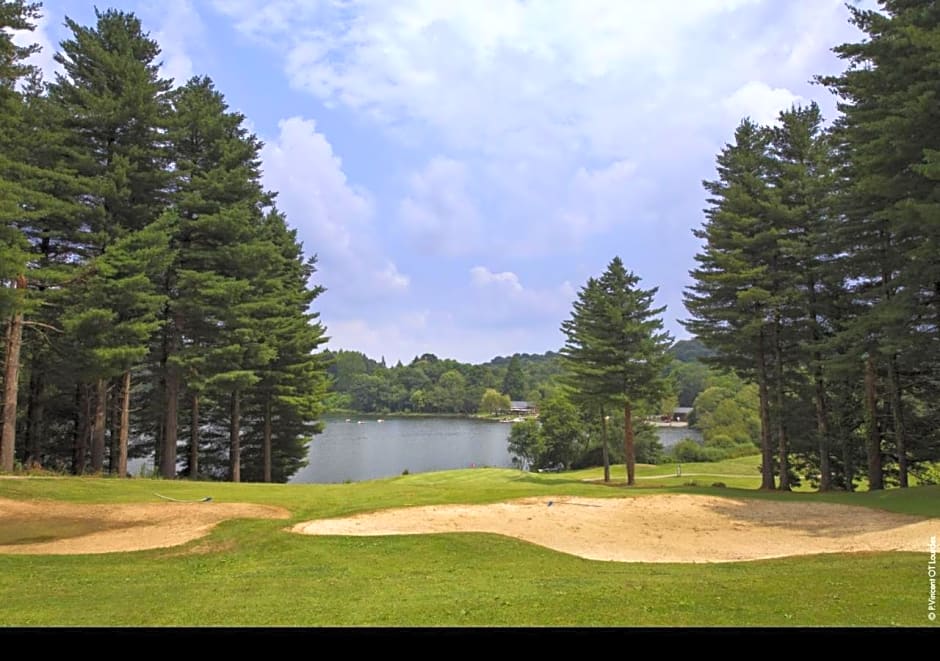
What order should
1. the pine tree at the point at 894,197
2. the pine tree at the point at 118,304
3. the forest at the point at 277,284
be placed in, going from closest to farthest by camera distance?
the pine tree at the point at 894,197, the forest at the point at 277,284, the pine tree at the point at 118,304

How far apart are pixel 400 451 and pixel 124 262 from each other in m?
51.6

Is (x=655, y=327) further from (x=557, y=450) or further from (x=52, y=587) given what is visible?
(x=557, y=450)

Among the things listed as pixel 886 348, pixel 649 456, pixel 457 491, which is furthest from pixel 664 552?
pixel 649 456

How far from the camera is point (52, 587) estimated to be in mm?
7867

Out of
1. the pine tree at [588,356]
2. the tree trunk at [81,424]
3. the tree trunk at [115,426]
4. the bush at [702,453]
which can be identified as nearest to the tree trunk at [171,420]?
the tree trunk at [115,426]

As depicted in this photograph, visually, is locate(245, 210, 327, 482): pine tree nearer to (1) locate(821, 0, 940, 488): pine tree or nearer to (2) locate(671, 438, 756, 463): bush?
(1) locate(821, 0, 940, 488): pine tree

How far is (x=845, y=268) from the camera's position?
19484 mm

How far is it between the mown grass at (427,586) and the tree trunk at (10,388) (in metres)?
10.3

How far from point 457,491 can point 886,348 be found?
12032 mm

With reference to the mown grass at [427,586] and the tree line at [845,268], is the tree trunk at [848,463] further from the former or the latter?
the mown grass at [427,586]

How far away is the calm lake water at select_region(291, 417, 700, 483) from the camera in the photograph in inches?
2018

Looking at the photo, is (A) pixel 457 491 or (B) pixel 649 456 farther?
(B) pixel 649 456

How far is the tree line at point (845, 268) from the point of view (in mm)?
14828

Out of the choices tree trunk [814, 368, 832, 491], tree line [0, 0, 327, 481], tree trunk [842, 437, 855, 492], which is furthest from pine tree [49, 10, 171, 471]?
tree trunk [842, 437, 855, 492]
